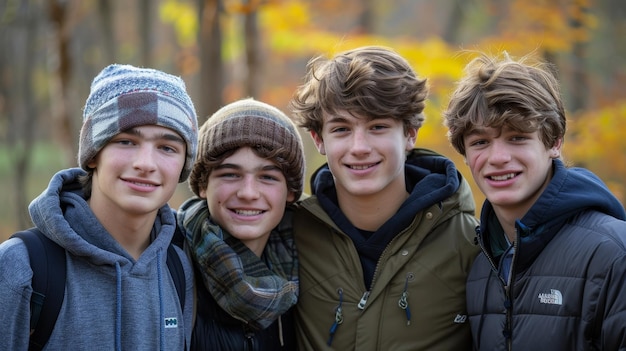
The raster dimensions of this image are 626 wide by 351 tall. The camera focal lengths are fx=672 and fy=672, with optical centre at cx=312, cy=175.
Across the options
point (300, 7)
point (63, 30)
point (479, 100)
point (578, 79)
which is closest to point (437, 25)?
point (578, 79)

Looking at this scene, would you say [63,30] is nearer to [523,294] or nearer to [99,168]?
[99,168]

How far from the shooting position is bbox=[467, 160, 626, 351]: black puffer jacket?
9.37 ft

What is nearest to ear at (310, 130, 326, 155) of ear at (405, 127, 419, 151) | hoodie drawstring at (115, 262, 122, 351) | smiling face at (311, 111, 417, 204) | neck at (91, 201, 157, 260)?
smiling face at (311, 111, 417, 204)

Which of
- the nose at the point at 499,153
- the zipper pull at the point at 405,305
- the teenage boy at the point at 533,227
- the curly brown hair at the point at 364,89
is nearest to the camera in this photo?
the teenage boy at the point at 533,227

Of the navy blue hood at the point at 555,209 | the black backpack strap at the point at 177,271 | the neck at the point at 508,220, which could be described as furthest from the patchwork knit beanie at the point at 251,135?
the navy blue hood at the point at 555,209

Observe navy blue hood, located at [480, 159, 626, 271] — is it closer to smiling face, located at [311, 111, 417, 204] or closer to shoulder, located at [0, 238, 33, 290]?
smiling face, located at [311, 111, 417, 204]

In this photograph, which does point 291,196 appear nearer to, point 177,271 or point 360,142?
point 360,142

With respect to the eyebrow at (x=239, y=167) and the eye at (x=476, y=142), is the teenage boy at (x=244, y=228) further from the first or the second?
the eye at (x=476, y=142)

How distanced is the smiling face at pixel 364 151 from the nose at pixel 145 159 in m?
1.15

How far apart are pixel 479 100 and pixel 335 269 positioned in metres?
1.24

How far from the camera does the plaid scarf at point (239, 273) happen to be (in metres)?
3.47

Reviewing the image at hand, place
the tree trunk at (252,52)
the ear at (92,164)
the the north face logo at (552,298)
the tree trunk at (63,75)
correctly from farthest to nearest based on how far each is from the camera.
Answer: the tree trunk at (252,52) < the tree trunk at (63,75) < the ear at (92,164) < the the north face logo at (552,298)

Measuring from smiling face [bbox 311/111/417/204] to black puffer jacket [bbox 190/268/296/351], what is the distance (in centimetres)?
98

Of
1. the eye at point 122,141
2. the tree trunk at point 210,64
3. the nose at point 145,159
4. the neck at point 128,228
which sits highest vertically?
the tree trunk at point 210,64
